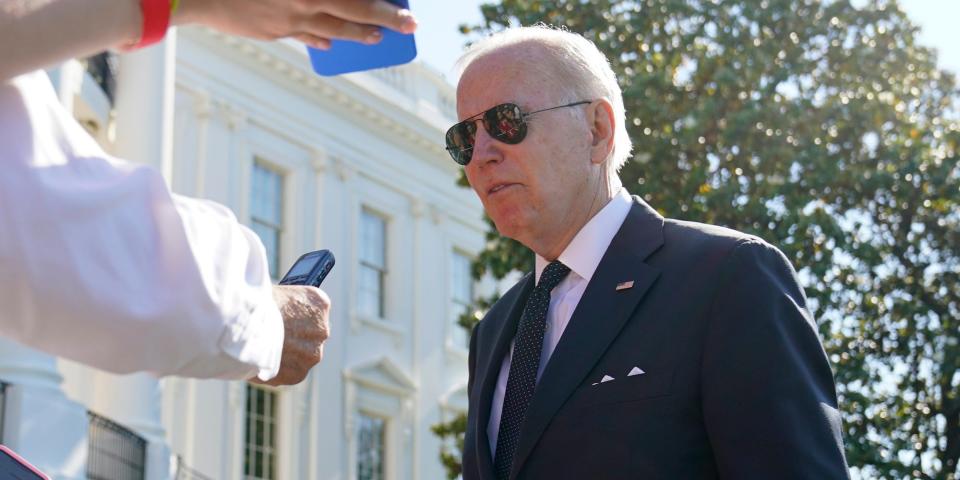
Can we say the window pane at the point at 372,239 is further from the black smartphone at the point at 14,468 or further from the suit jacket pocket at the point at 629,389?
the black smartphone at the point at 14,468

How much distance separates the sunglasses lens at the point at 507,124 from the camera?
4086mm

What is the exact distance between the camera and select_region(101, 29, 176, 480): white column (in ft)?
55.5

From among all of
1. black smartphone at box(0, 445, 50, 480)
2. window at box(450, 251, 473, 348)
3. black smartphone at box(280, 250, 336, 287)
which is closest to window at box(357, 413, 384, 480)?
window at box(450, 251, 473, 348)

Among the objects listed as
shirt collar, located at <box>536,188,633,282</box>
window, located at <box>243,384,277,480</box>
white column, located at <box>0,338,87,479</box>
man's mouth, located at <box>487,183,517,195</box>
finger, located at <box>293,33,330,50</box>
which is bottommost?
finger, located at <box>293,33,330,50</box>

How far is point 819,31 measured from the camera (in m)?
17.5

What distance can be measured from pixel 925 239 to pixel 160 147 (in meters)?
9.91

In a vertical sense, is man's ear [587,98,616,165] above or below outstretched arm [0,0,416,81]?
above

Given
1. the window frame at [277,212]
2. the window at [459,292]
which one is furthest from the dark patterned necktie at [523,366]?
the window at [459,292]

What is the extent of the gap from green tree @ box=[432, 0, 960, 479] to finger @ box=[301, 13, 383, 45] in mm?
14238

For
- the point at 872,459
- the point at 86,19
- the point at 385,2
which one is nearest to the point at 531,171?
the point at 385,2

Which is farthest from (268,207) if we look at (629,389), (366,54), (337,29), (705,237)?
(337,29)

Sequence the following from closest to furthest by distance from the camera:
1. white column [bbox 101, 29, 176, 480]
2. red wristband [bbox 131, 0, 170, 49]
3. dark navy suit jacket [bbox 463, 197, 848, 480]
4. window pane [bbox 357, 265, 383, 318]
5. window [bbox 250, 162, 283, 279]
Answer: red wristband [bbox 131, 0, 170, 49] → dark navy suit jacket [bbox 463, 197, 848, 480] → white column [bbox 101, 29, 176, 480] → window [bbox 250, 162, 283, 279] → window pane [bbox 357, 265, 383, 318]

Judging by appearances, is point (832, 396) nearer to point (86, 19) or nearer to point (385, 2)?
point (385, 2)

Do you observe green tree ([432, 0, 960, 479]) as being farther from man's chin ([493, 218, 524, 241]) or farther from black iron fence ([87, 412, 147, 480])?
man's chin ([493, 218, 524, 241])
